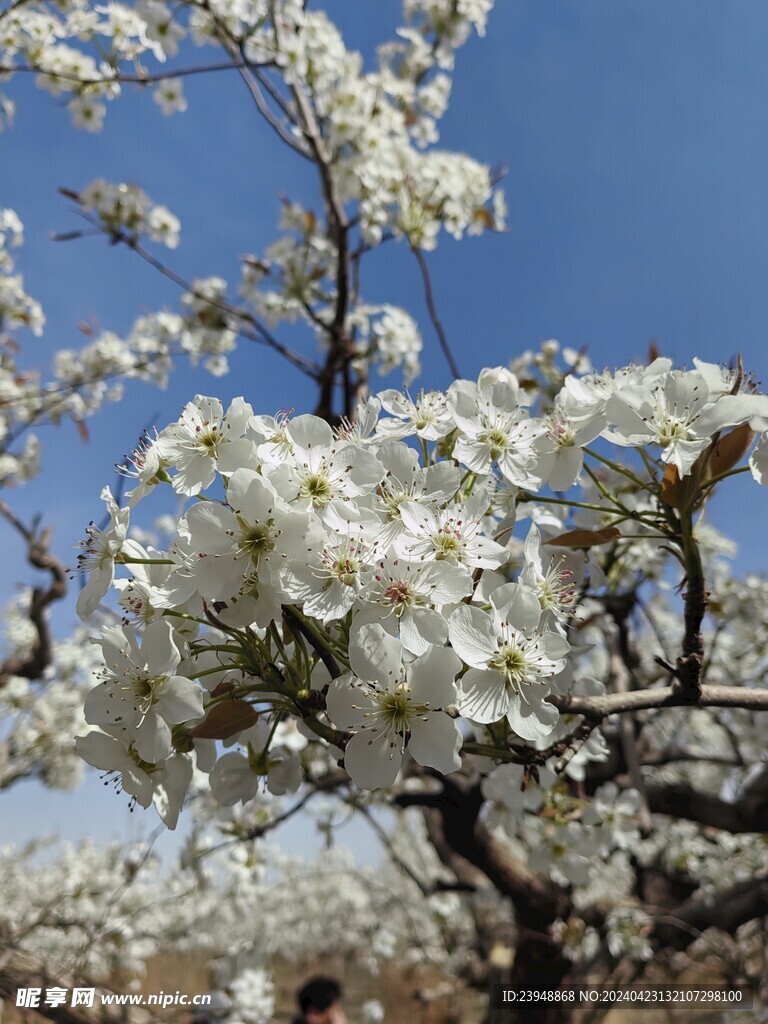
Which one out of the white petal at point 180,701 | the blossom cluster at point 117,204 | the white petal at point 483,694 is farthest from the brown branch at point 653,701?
the blossom cluster at point 117,204

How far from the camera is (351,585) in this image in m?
0.76

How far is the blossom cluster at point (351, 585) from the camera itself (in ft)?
2.48

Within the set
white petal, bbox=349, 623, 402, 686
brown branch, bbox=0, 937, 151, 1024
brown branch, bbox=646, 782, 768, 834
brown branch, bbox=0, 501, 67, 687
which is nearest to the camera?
white petal, bbox=349, 623, 402, 686

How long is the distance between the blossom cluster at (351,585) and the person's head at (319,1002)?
3731 mm

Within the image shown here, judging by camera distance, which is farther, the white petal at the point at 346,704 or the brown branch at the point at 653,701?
the brown branch at the point at 653,701

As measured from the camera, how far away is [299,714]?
0.81 meters

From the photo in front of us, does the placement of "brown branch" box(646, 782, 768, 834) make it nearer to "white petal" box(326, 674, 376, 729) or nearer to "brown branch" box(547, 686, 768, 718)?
"brown branch" box(547, 686, 768, 718)

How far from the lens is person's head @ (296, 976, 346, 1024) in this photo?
12.7 feet

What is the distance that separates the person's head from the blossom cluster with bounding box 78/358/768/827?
3.73 m

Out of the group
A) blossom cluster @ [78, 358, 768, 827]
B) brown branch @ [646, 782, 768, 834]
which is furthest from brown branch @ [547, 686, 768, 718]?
brown branch @ [646, 782, 768, 834]

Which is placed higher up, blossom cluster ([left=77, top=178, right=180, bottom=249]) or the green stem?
blossom cluster ([left=77, top=178, right=180, bottom=249])

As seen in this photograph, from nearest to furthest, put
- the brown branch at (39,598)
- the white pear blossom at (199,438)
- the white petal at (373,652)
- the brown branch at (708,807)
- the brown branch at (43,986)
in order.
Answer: the white petal at (373,652) → the white pear blossom at (199,438) → the brown branch at (43,986) → the brown branch at (708,807) → the brown branch at (39,598)

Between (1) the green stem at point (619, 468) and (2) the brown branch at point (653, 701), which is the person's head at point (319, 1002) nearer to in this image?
(2) the brown branch at point (653, 701)

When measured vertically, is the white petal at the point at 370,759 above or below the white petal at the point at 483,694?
below
